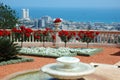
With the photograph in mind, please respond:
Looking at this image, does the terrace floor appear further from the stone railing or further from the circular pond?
the stone railing

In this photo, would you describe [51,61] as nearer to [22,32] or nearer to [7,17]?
[22,32]

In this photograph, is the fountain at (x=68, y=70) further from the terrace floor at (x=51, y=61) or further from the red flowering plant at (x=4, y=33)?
the red flowering plant at (x=4, y=33)

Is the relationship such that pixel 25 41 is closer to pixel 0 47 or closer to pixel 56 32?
pixel 56 32

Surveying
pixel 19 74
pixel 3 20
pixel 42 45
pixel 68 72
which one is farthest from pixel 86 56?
pixel 3 20

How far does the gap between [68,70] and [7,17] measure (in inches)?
656

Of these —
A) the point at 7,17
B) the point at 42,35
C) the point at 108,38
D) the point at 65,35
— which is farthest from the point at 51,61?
the point at 7,17

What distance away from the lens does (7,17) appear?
23.2 metres

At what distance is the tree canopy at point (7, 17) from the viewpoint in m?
22.5

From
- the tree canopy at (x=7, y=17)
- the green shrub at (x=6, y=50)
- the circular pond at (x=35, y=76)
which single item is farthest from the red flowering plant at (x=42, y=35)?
the circular pond at (x=35, y=76)

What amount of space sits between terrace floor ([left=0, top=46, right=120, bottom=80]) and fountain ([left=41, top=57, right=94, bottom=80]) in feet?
7.93

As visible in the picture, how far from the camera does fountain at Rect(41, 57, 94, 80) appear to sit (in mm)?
6922

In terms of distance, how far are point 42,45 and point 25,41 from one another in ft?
2.95

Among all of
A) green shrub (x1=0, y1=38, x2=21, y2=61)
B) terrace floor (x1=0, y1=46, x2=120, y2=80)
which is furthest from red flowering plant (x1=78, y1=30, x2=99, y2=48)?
green shrub (x1=0, y1=38, x2=21, y2=61)

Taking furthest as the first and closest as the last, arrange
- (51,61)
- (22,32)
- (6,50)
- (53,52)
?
(22,32) → (53,52) → (51,61) → (6,50)
